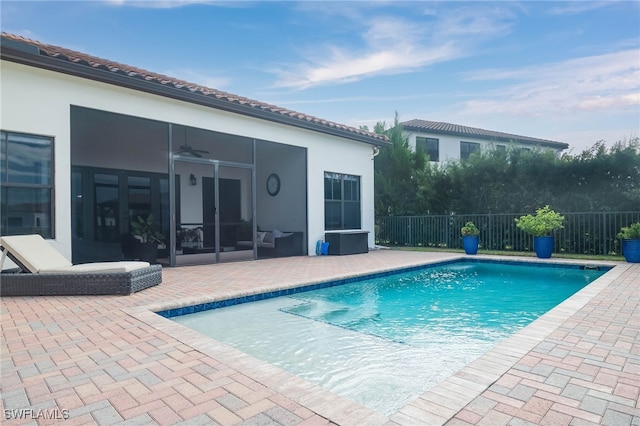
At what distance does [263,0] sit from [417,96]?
8504mm

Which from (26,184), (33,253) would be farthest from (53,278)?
(26,184)

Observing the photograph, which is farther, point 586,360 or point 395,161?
point 395,161

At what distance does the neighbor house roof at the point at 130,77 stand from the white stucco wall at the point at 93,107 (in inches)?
8.0

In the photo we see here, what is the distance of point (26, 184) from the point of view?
5.74 metres

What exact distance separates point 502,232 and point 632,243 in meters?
3.46

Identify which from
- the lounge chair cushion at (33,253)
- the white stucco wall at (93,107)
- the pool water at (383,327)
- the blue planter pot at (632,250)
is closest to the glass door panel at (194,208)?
the white stucco wall at (93,107)

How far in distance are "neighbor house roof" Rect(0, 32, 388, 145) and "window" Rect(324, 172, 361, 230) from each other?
156cm

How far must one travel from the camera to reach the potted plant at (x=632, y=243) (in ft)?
28.0

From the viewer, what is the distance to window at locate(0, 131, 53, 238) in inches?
219

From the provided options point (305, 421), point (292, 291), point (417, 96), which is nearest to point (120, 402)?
point (305, 421)

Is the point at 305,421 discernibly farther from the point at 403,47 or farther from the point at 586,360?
the point at 403,47

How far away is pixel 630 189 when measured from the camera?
9859mm

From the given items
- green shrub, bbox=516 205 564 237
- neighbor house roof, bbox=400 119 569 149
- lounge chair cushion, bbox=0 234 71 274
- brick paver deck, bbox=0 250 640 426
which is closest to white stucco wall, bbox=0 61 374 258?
lounge chair cushion, bbox=0 234 71 274

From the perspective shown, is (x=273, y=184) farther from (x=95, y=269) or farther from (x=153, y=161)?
(x=95, y=269)
